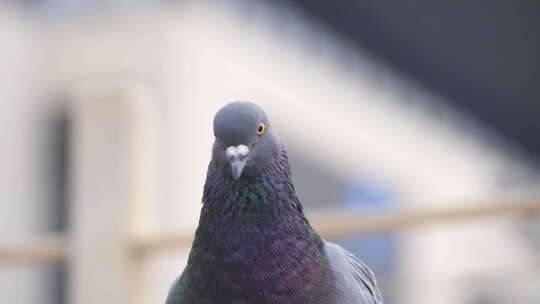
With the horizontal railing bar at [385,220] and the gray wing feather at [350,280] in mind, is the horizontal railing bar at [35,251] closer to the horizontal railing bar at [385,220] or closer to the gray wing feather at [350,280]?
the horizontal railing bar at [385,220]

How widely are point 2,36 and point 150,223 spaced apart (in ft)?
22.9

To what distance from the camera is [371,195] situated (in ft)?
44.8

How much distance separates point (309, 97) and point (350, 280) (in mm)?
10137

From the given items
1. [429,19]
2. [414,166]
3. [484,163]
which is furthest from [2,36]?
[484,163]

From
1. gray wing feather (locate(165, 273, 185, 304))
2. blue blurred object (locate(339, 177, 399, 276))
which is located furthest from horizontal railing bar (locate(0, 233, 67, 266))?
blue blurred object (locate(339, 177, 399, 276))

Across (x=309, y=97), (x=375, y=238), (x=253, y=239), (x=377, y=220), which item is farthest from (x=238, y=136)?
(x=375, y=238)

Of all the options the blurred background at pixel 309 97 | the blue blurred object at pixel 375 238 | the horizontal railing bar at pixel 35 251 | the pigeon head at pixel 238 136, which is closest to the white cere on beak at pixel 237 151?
the pigeon head at pixel 238 136

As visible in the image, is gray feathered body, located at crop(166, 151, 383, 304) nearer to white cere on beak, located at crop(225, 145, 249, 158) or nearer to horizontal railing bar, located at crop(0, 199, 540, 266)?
white cere on beak, located at crop(225, 145, 249, 158)

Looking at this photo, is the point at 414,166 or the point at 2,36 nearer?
the point at 2,36

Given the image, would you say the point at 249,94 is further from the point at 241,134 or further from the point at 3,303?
the point at 241,134

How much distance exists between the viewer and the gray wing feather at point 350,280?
1.84 m

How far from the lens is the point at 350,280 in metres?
1.89

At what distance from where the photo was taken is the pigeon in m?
1.76

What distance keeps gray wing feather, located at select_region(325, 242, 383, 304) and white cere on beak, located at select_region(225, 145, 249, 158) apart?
0.31m
